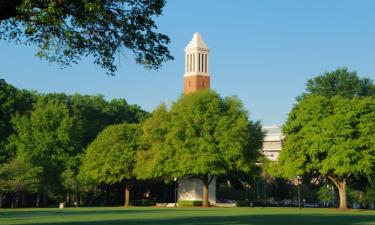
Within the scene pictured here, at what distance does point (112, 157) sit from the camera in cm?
7556

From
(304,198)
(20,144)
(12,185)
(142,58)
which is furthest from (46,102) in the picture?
(142,58)

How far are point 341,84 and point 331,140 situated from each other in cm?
2858

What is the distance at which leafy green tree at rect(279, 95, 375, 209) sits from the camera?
58.2 meters

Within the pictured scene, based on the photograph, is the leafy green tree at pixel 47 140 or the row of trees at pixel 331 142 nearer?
the row of trees at pixel 331 142

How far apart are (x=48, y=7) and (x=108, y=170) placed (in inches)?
2363

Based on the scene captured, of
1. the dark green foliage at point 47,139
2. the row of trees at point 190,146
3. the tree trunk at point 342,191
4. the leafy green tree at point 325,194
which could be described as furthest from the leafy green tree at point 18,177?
the leafy green tree at point 325,194

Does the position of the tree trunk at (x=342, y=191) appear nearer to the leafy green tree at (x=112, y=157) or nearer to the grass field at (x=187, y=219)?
the grass field at (x=187, y=219)

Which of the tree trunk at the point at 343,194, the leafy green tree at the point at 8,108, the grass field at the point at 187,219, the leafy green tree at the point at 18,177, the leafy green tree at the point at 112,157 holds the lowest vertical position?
the grass field at the point at 187,219

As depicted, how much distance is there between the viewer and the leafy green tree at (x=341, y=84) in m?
86.5

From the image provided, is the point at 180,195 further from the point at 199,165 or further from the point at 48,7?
the point at 48,7

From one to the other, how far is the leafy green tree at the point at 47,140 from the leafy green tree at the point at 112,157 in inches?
129

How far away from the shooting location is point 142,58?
20500 mm

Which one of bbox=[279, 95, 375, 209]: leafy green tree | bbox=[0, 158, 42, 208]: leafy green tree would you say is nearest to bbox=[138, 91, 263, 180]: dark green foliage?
bbox=[279, 95, 375, 209]: leafy green tree

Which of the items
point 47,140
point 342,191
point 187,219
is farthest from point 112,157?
point 187,219
